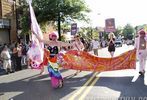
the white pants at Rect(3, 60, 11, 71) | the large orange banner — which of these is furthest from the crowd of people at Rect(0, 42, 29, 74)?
the large orange banner

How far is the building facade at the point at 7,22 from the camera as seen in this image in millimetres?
36344

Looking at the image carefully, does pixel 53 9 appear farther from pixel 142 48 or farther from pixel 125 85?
pixel 125 85

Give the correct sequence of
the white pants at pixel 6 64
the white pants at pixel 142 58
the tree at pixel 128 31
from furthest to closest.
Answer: the tree at pixel 128 31 → the white pants at pixel 6 64 → the white pants at pixel 142 58

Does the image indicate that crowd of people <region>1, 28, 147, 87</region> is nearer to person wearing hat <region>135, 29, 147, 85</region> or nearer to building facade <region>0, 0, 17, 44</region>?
person wearing hat <region>135, 29, 147, 85</region>

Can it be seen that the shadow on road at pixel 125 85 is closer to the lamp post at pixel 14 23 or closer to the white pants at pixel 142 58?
the white pants at pixel 142 58

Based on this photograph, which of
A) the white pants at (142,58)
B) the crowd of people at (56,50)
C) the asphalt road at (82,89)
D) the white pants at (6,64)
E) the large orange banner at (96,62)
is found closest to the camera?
the asphalt road at (82,89)

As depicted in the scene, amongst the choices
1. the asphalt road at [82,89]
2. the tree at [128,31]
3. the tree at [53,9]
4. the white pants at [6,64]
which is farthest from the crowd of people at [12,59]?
the tree at [128,31]

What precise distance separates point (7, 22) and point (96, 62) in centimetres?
2203

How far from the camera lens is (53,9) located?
39.4 metres

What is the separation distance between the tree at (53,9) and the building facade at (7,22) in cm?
106

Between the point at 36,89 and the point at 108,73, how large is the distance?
532cm

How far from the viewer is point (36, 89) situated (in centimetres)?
1281

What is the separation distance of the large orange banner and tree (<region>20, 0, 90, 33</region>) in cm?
2180

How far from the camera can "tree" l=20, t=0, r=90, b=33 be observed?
39250 mm
